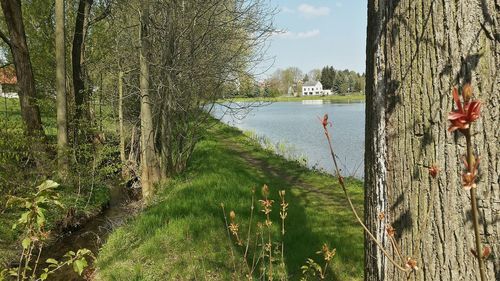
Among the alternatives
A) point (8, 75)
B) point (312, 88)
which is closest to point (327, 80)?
point (312, 88)

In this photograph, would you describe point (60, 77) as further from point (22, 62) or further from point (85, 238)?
point (85, 238)

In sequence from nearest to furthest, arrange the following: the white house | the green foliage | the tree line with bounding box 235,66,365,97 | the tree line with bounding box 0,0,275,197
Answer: the tree line with bounding box 0,0,275,197, the tree line with bounding box 235,66,365,97, the green foliage, the white house

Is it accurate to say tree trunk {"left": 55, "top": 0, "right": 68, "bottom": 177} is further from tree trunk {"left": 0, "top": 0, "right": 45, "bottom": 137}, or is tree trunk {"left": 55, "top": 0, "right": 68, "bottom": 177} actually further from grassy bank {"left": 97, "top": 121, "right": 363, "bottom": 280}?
grassy bank {"left": 97, "top": 121, "right": 363, "bottom": 280}

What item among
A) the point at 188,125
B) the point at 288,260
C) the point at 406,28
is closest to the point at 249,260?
the point at 288,260

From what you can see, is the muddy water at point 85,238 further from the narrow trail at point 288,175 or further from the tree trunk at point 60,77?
the narrow trail at point 288,175

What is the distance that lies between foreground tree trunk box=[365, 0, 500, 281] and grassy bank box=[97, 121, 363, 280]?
296cm

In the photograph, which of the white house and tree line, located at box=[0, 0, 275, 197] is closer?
tree line, located at box=[0, 0, 275, 197]

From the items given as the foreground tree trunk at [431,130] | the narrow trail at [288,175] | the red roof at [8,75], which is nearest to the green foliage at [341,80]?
the narrow trail at [288,175]

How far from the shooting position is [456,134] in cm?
161

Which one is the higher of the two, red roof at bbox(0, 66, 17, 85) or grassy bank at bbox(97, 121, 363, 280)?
red roof at bbox(0, 66, 17, 85)

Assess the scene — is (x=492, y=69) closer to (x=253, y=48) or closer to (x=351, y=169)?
(x=253, y=48)

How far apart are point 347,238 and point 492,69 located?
4474mm

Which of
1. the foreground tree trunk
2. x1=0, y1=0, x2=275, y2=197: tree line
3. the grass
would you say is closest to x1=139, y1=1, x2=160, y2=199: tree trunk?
x1=0, y1=0, x2=275, y2=197: tree line

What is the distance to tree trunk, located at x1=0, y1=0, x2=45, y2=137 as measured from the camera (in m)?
9.72
